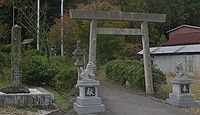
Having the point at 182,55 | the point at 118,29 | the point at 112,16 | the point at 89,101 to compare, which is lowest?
the point at 89,101

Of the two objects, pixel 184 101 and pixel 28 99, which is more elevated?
pixel 28 99

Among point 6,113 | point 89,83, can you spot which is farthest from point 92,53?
point 6,113

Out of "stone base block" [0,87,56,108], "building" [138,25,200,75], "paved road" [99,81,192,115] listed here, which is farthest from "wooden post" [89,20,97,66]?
"building" [138,25,200,75]

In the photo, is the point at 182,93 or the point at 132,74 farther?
the point at 132,74

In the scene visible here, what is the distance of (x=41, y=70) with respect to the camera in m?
18.0

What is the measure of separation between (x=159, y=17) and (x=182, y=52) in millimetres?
10690

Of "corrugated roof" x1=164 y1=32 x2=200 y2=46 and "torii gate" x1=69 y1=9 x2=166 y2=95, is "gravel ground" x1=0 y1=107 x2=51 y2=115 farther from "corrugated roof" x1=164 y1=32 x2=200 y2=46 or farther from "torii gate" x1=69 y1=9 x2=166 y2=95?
"corrugated roof" x1=164 y1=32 x2=200 y2=46

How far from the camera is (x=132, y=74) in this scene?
61.0 ft

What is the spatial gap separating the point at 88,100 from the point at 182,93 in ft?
13.2

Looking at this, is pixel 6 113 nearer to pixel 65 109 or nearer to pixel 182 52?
pixel 65 109

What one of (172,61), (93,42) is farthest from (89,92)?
(172,61)

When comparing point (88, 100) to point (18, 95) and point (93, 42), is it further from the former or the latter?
point (93, 42)

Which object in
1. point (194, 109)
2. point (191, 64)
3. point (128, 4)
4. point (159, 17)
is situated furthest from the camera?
point (128, 4)

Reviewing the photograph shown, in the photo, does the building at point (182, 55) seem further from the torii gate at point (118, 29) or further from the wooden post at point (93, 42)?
the wooden post at point (93, 42)
